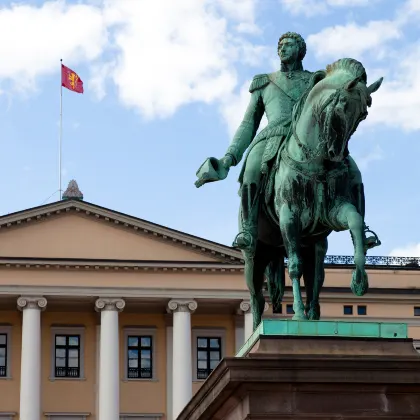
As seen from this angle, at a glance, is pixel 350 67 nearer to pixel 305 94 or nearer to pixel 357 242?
pixel 305 94

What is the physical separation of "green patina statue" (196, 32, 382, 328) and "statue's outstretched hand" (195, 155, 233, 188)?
1cm

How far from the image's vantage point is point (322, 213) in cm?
1473

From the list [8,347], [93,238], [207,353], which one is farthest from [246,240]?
[93,238]

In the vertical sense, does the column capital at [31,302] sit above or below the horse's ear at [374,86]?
above

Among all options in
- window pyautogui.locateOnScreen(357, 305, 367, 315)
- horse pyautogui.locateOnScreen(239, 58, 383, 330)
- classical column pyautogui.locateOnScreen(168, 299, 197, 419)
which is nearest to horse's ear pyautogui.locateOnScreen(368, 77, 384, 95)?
horse pyautogui.locateOnScreen(239, 58, 383, 330)

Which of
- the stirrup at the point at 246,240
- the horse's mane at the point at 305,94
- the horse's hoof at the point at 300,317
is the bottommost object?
the horse's hoof at the point at 300,317

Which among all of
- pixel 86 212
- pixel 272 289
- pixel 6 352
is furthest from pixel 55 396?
pixel 272 289

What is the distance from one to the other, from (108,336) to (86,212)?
20.6 ft

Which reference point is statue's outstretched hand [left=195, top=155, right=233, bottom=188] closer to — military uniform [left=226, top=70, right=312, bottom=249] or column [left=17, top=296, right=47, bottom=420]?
military uniform [left=226, top=70, right=312, bottom=249]

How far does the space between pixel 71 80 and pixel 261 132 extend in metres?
56.2

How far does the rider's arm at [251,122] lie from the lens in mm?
16062

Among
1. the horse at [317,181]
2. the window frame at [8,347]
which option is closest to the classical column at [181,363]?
the window frame at [8,347]

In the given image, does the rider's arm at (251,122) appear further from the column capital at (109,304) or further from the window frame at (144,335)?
the window frame at (144,335)

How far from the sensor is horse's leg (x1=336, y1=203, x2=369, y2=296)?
46.9 ft
